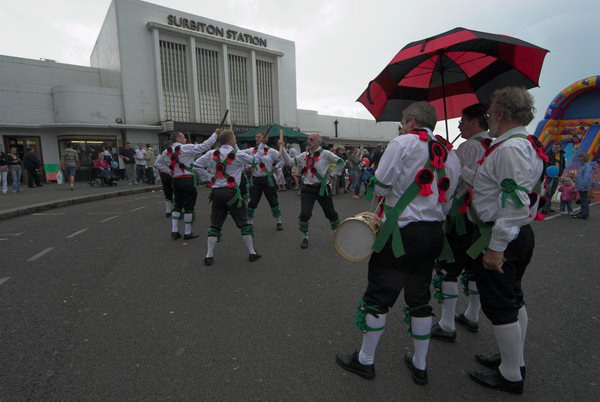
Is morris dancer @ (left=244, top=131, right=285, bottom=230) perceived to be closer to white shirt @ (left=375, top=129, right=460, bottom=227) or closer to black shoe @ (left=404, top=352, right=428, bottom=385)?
white shirt @ (left=375, top=129, right=460, bottom=227)

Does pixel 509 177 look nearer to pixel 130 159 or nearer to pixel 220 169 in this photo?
pixel 220 169

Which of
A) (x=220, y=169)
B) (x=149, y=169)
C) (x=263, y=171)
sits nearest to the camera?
(x=220, y=169)

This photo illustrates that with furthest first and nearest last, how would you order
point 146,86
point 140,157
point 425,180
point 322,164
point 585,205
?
point 146,86 < point 140,157 < point 585,205 < point 322,164 < point 425,180

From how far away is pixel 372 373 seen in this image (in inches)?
96.4

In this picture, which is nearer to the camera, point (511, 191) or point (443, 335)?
point (511, 191)

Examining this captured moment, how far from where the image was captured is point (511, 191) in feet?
6.60

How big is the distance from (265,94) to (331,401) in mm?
28021

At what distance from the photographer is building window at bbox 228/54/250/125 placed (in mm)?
26391

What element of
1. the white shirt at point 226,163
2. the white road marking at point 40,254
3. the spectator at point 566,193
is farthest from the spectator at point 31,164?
the spectator at point 566,193

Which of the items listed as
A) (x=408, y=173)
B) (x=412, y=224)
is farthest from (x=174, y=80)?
(x=412, y=224)

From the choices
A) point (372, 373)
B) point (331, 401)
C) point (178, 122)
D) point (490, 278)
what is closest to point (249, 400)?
point (331, 401)

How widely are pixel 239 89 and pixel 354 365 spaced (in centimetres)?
2678

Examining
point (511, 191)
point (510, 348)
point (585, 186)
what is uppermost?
point (511, 191)

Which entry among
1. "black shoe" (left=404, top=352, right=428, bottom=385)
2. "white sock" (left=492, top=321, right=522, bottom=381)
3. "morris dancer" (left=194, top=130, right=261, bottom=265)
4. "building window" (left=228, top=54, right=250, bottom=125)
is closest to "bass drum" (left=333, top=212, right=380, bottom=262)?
"black shoe" (left=404, top=352, right=428, bottom=385)
